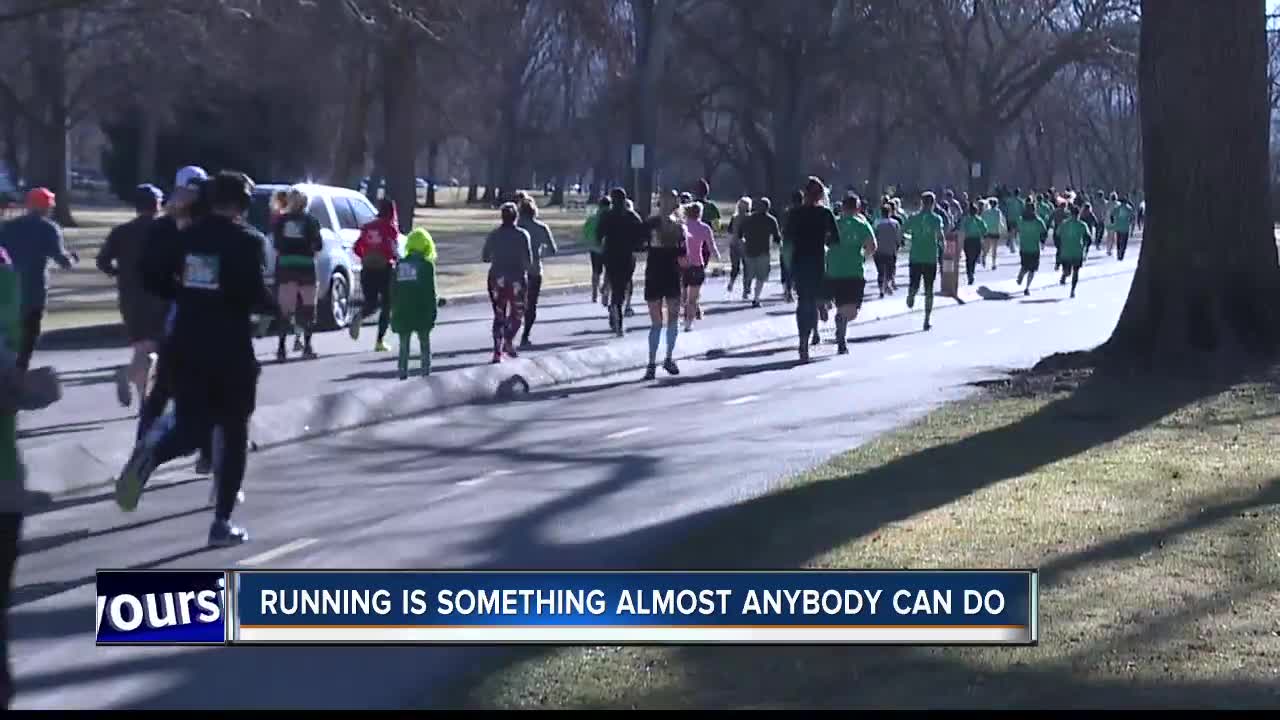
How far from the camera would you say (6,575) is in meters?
6.31

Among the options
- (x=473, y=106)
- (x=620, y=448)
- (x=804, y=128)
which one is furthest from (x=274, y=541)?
(x=473, y=106)

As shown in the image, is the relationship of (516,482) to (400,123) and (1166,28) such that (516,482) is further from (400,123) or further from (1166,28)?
(400,123)

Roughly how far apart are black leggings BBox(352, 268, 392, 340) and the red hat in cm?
555

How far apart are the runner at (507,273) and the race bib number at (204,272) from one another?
31.8ft

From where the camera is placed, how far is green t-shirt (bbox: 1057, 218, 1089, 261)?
34875 millimetres

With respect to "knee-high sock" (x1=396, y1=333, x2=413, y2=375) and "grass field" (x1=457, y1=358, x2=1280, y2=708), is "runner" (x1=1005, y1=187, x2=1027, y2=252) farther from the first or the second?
"grass field" (x1=457, y1=358, x2=1280, y2=708)

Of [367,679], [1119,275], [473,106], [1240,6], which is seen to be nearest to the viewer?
[367,679]

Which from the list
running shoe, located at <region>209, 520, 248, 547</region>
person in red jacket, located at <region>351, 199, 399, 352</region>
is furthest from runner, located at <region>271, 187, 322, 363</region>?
running shoe, located at <region>209, 520, 248, 547</region>

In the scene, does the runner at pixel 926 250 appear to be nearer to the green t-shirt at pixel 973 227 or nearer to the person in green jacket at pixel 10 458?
the green t-shirt at pixel 973 227

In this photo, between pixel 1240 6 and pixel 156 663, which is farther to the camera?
pixel 1240 6

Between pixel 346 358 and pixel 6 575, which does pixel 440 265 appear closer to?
pixel 346 358

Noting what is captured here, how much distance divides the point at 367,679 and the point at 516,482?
5.17 metres

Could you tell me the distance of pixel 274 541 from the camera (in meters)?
10.4

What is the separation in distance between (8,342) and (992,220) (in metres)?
34.7
